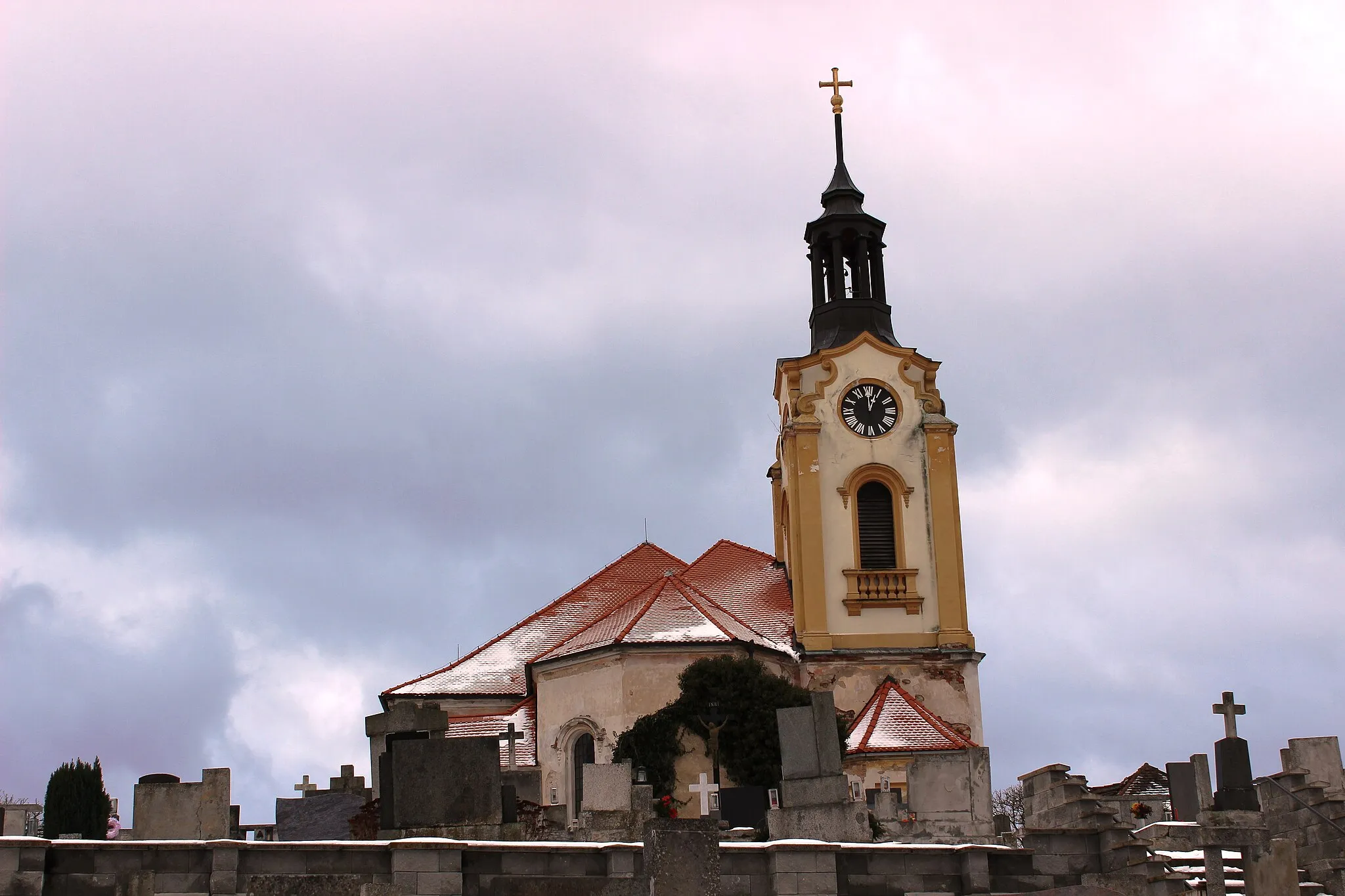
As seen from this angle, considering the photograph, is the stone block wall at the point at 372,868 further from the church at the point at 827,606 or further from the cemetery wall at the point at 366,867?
the church at the point at 827,606

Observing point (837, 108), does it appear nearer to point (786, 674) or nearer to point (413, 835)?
point (786, 674)

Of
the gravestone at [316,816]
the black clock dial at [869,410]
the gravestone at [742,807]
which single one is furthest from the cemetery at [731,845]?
the black clock dial at [869,410]

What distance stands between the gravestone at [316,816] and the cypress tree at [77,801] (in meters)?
3.12

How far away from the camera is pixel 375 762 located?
1444 inches

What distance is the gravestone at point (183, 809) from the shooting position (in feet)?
55.4

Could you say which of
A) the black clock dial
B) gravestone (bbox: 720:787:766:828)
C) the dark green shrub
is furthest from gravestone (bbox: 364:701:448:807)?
the black clock dial

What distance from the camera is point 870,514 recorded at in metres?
41.3

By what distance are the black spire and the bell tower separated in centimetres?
5

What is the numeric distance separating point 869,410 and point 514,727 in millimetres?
12398

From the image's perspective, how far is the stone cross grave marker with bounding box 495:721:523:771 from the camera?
35906mm

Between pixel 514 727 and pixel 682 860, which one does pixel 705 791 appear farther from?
pixel 682 860

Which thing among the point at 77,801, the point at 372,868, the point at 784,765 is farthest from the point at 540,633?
the point at 372,868

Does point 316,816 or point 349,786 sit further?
point 349,786

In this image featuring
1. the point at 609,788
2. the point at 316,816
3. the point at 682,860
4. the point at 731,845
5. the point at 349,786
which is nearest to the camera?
the point at 682,860
